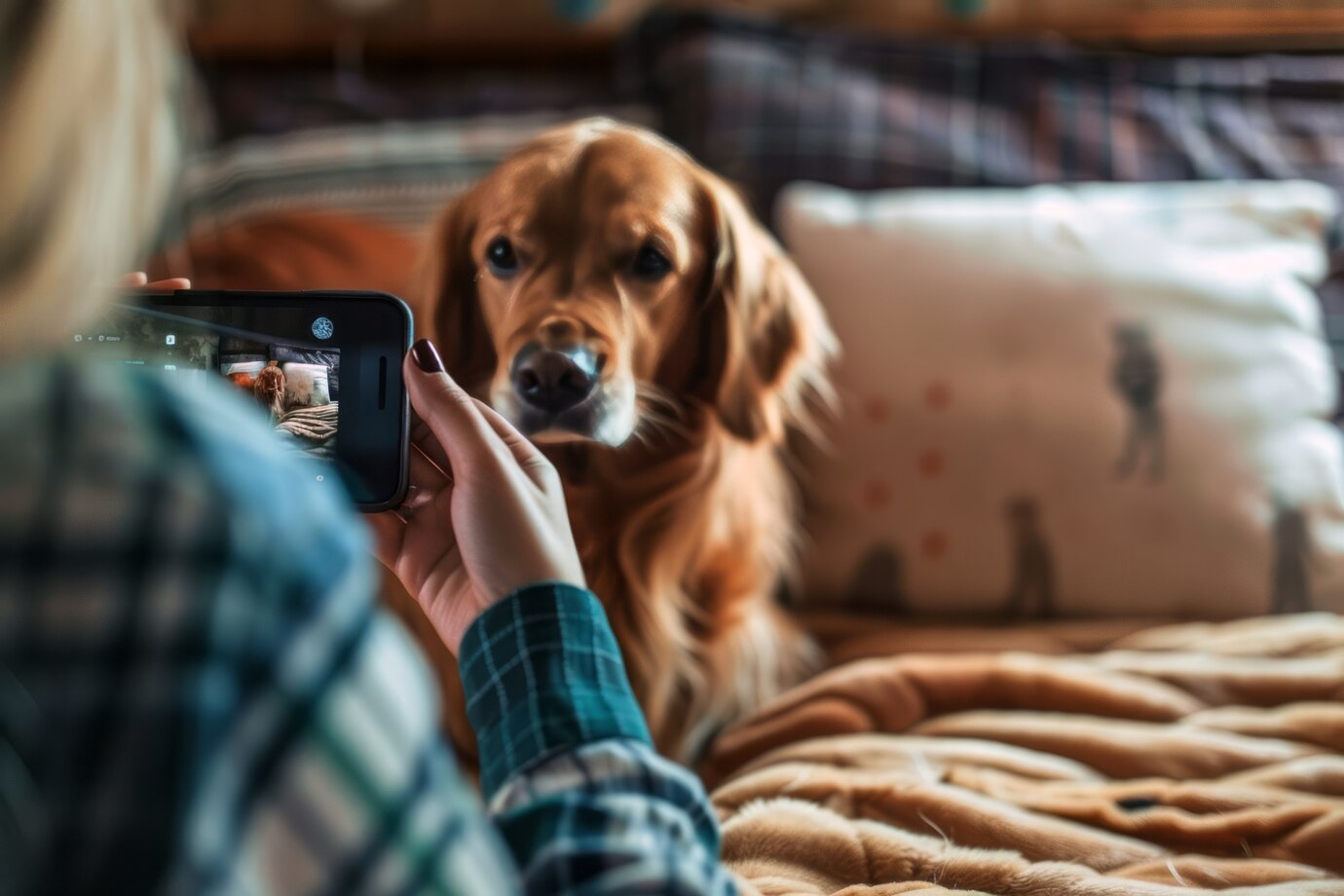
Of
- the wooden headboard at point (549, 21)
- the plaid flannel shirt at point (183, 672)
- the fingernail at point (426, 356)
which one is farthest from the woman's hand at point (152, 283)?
the wooden headboard at point (549, 21)

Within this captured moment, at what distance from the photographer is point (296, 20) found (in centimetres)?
153

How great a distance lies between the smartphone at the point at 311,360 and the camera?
0.52 meters

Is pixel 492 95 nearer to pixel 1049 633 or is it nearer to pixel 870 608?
pixel 870 608

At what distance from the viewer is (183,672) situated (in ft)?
1.02

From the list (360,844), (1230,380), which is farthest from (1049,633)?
(360,844)

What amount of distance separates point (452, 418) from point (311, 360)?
3.0 inches

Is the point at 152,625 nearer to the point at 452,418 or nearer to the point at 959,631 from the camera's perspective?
the point at 452,418

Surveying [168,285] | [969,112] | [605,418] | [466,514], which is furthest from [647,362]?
[969,112]

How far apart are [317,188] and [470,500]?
26.5 inches

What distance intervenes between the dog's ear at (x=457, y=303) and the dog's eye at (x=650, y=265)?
0.30 ft

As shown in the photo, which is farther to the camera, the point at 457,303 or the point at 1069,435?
the point at 1069,435

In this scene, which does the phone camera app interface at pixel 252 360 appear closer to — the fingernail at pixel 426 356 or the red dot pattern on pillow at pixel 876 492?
the fingernail at pixel 426 356

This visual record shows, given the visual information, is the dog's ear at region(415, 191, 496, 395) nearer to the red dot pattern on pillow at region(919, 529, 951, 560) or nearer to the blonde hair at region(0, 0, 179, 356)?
the blonde hair at region(0, 0, 179, 356)

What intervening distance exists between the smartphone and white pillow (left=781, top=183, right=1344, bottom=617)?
49 centimetres
